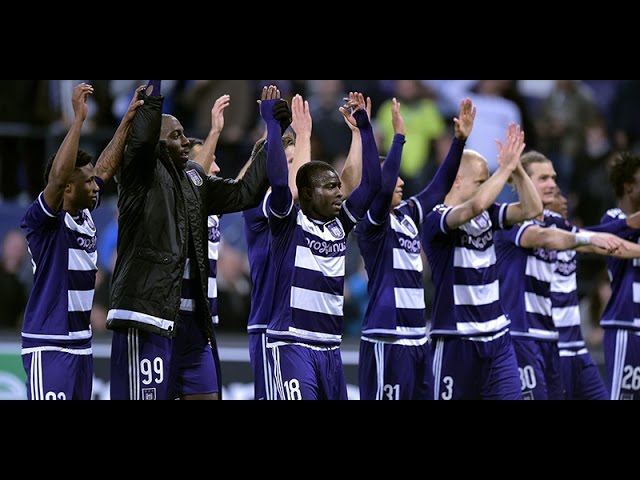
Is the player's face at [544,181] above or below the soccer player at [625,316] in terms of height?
above

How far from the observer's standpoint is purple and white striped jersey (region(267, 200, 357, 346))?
6656mm

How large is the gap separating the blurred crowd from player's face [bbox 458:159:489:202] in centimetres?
281

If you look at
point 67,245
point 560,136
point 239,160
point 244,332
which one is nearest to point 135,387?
point 67,245

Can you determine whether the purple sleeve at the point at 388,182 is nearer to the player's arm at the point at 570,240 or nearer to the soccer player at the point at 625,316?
the player's arm at the point at 570,240

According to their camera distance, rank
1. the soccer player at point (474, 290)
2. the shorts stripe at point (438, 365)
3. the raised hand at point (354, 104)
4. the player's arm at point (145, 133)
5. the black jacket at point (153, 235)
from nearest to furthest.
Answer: the player's arm at point (145, 133) → the black jacket at point (153, 235) → the raised hand at point (354, 104) → the soccer player at point (474, 290) → the shorts stripe at point (438, 365)

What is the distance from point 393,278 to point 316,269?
1.08m

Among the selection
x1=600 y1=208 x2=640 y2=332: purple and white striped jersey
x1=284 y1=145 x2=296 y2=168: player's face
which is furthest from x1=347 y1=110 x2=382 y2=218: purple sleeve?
x1=600 y1=208 x2=640 y2=332: purple and white striped jersey

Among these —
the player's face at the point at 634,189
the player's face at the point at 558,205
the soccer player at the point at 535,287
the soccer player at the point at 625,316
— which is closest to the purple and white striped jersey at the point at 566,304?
the soccer player at the point at 535,287

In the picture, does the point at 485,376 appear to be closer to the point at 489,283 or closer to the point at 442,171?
the point at 489,283

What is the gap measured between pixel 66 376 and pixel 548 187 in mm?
4166

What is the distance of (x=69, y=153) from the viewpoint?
6152mm

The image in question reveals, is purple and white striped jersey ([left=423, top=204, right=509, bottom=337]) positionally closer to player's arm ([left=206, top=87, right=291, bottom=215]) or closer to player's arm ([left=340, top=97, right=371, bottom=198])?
player's arm ([left=340, top=97, right=371, bottom=198])

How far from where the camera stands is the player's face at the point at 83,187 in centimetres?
664

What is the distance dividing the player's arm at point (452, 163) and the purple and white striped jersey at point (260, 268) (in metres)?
1.17
